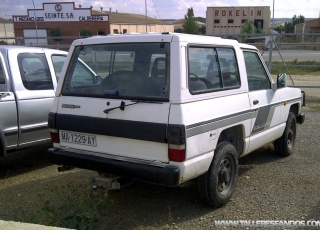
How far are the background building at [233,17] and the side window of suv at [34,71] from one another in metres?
67.2

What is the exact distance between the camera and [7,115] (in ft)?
16.6

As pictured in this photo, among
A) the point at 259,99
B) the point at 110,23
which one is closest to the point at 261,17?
the point at 110,23

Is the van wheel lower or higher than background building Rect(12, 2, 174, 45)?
lower

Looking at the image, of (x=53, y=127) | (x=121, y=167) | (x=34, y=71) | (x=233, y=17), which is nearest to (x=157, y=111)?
(x=121, y=167)

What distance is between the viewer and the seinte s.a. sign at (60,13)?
47344mm

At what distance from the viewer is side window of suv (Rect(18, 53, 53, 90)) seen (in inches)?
216

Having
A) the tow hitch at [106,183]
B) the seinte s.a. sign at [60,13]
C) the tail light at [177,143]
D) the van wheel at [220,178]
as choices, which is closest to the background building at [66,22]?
the seinte s.a. sign at [60,13]

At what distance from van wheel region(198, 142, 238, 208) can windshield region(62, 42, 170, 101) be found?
1.02 m

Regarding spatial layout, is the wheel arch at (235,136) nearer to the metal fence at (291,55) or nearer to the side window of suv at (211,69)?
the side window of suv at (211,69)

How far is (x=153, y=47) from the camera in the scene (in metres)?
3.84

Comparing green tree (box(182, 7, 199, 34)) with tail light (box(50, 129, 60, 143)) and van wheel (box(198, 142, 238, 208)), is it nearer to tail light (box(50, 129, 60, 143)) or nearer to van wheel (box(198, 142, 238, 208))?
van wheel (box(198, 142, 238, 208))

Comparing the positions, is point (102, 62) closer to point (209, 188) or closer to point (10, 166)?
point (209, 188)

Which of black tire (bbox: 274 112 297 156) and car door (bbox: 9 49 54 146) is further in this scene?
black tire (bbox: 274 112 297 156)

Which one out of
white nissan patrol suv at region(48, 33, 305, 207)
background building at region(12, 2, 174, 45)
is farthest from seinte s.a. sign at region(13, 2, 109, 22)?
white nissan patrol suv at region(48, 33, 305, 207)
